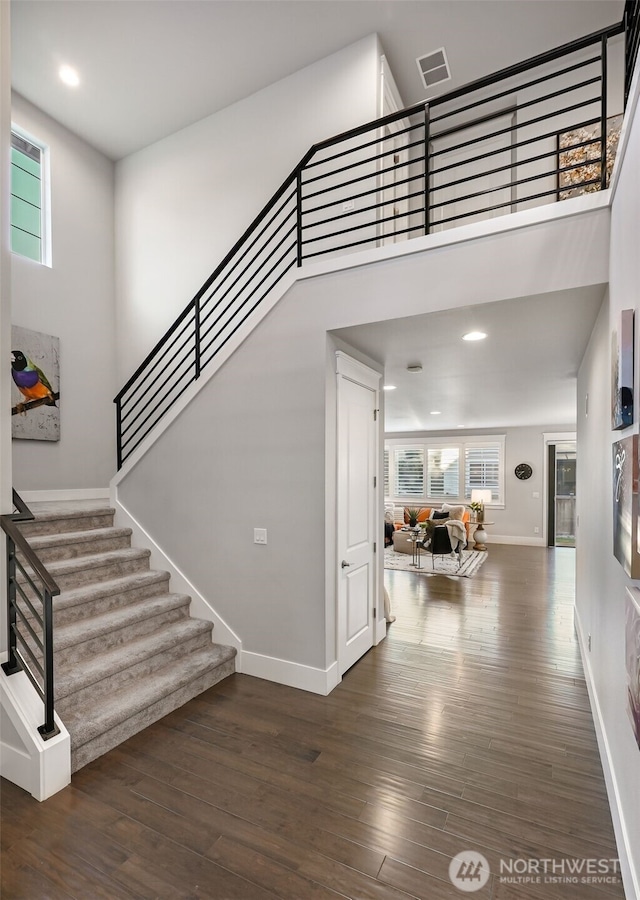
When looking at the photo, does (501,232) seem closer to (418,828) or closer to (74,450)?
(418,828)

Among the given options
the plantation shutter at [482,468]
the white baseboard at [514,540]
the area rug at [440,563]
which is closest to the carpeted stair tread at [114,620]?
the area rug at [440,563]

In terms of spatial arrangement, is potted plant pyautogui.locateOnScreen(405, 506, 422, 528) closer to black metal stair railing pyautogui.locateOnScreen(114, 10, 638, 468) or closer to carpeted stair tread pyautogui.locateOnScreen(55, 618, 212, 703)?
black metal stair railing pyautogui.locateOnScreen(114, 10, 638, 468)

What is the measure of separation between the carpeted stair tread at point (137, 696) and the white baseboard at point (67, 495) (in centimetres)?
A: 270

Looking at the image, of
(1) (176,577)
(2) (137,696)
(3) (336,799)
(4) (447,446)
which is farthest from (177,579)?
(4) (447,446)

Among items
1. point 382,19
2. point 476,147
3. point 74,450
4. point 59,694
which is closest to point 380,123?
point 382,19

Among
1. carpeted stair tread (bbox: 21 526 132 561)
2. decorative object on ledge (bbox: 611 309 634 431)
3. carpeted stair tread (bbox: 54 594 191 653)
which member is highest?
decorative object on ledge (bbox: 611 309 634 431)

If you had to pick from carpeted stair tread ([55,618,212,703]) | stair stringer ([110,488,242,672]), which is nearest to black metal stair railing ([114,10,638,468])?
stair stringer ([110,488,242,672])

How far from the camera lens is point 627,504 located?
171 centimetres

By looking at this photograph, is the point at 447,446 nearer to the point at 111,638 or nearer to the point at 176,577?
the point at 176,577

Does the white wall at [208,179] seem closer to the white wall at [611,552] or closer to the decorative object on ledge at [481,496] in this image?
the white wall at [611,552]

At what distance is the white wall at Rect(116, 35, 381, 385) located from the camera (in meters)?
4.38

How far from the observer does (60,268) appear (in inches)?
205

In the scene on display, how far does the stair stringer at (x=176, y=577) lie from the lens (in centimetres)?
372

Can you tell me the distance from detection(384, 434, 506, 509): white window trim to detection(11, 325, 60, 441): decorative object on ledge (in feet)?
29.0
